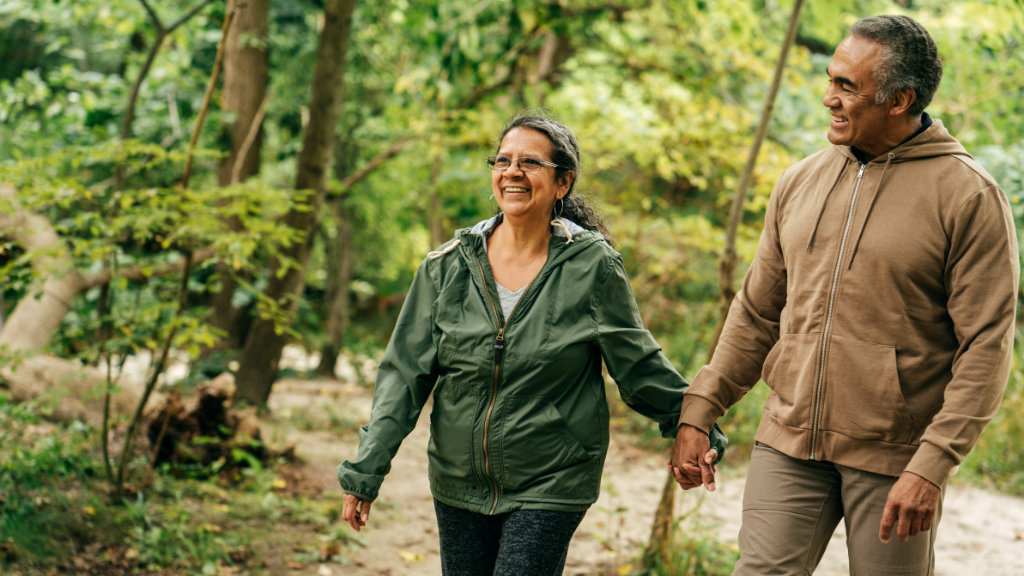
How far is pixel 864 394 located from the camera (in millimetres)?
1934

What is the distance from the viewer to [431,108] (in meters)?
7.95

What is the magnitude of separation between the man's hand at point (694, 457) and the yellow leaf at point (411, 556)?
236 cm

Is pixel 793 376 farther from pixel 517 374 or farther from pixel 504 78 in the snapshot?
pixel 504 78

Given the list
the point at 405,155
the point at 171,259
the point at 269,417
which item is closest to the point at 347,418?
the point at 269,417

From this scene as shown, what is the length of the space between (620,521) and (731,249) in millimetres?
1536

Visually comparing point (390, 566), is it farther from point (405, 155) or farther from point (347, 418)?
point (405, 155)

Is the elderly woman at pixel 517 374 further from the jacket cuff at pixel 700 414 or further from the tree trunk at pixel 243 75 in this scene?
the tree trunk at pixel 243 75

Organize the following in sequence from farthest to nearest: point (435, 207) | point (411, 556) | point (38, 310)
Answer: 1. point (435, 207)
2. point (38, 310)
3. point (411, 556)

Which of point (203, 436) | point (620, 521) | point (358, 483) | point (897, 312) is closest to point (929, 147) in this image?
point (897, 312)

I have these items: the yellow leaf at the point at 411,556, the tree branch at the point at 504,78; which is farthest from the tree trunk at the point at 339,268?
the yellow leaf at the point at 411,556

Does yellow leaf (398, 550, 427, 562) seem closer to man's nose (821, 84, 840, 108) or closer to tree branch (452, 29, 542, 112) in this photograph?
man's nose (821, 84, 840, 108)

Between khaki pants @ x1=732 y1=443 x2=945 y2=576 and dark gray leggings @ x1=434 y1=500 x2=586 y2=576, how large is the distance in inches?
20.4

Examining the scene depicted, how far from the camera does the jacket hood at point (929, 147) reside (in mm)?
1968

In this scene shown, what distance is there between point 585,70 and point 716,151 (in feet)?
6.75
